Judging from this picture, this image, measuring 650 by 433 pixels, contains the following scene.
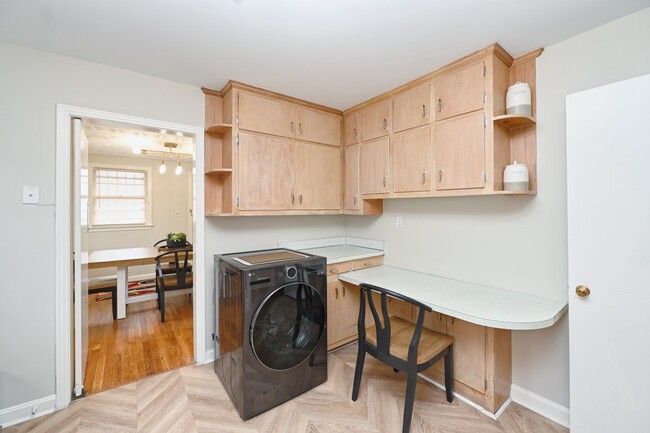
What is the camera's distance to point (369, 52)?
192 centimetres

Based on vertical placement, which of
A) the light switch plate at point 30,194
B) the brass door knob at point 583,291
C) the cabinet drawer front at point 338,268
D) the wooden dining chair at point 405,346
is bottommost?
the wooden dining chair at point 405,346

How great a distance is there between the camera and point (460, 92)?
2.03 meters

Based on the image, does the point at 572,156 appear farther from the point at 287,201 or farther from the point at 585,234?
the point at 287,201

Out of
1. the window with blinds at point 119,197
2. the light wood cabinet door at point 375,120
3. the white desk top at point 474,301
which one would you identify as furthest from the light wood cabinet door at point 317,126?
the window with blinds at point 119,197

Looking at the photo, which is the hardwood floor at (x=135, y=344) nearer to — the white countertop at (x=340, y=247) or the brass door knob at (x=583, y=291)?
the white countertop at (x=340, y=247)

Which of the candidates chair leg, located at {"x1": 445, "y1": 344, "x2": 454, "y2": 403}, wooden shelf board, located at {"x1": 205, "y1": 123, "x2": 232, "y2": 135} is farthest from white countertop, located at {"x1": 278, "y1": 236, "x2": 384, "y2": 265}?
wooden shelf board, located at {"x1": 205, "y1": 123, "x2": 232, "y2": 135}

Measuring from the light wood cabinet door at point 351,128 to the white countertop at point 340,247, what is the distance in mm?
1125

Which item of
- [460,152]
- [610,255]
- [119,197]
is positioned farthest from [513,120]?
[119,197]

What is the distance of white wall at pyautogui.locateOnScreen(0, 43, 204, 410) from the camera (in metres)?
1.81

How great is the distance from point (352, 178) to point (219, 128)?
4.53 feet

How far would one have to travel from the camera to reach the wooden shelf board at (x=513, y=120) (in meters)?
1.81

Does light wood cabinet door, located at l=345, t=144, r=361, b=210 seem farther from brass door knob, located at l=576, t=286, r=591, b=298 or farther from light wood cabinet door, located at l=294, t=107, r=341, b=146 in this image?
brass door knob, located at l=576, t=286, r=591, b=298

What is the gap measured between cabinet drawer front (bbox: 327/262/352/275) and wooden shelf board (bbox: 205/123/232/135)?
4.90 feet

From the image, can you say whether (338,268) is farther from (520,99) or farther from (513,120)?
(520,99)
